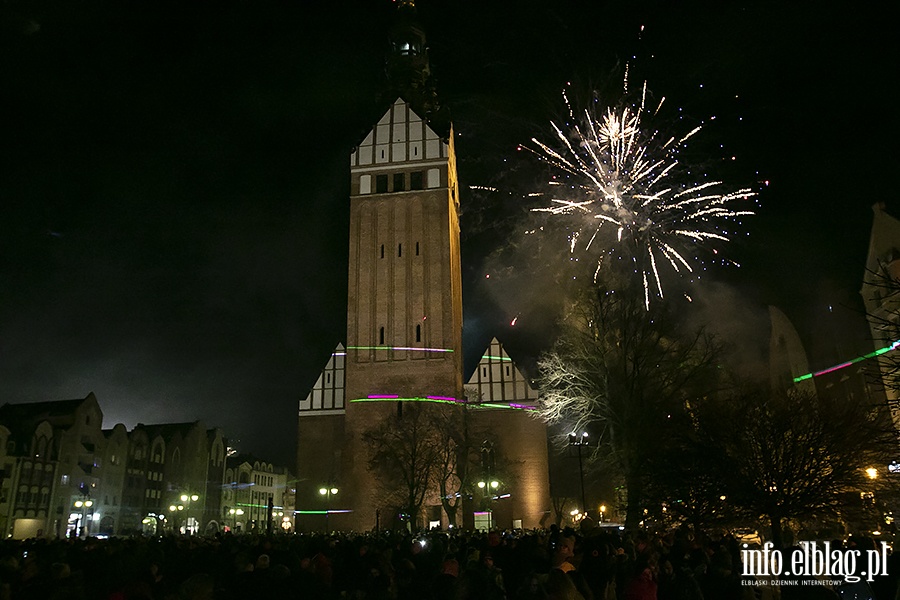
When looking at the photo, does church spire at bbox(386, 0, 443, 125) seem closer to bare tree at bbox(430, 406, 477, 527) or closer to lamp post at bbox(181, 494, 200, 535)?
bare tree at bbox(430, 406, 477, 527)

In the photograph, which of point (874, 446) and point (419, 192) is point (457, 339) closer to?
point (419, 192)

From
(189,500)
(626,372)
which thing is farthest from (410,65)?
(189,500)

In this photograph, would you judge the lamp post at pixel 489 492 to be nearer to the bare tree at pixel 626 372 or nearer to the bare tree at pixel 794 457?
the bare tree at pixel 626 372

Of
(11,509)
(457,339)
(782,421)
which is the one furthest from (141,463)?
(782,421)

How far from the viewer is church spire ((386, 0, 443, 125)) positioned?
159 ft

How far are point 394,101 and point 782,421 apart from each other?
36731 millimetres

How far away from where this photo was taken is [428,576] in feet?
32.7

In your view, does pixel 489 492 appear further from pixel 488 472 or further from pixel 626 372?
pixel 626 372

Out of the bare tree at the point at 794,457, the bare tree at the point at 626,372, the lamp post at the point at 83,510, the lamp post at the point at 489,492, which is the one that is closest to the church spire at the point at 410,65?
the lamp post at the point at 489,492

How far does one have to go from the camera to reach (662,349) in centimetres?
2294

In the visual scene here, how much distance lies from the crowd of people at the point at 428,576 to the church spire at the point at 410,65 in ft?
131

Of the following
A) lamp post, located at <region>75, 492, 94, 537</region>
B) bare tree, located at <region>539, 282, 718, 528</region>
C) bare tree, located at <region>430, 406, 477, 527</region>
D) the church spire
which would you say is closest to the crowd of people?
bare tree, located at <region>539, 282, 718, 528</region>

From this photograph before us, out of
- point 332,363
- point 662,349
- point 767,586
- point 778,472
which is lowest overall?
point 767,586

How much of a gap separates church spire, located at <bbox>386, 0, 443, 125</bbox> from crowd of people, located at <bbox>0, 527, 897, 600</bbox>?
131ft
